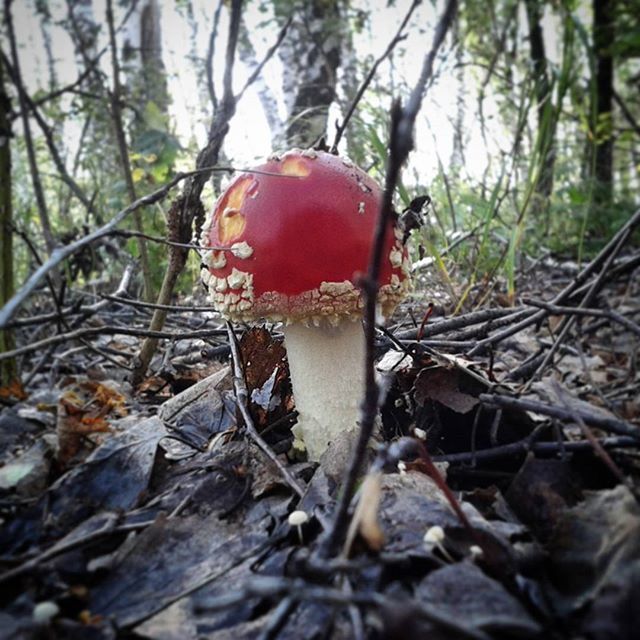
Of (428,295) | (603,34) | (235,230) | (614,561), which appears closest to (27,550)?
(235,230)

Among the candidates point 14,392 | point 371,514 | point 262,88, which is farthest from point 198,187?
point 262,88

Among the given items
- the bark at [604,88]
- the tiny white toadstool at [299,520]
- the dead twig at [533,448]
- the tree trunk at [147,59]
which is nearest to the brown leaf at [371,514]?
the tiny white toadstool at [299,520]

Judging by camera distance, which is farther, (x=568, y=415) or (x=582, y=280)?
(x=582, y=280)

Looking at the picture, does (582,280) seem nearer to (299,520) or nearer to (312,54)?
(299,520)

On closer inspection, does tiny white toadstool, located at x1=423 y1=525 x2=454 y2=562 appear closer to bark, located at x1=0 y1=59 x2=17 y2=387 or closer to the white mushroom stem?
the white mushroom stem

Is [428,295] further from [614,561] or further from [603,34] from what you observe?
[603,34]

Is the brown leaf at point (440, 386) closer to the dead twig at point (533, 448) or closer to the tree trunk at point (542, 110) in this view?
the dead twig at point (533, 448)
